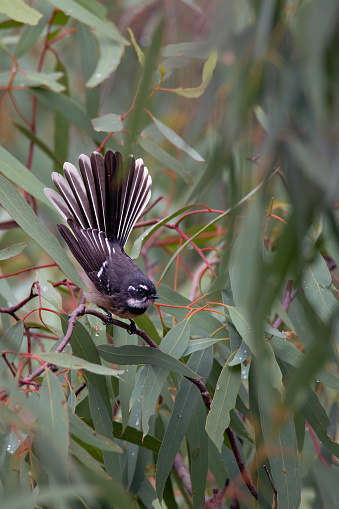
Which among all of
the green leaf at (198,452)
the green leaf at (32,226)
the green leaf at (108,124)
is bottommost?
the green leaf at (198,452)

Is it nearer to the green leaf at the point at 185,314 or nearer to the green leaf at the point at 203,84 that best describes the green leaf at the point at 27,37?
the green leaf at the point at 203,84

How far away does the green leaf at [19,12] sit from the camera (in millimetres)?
2137

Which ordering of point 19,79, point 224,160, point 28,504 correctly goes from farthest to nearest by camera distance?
point 19,79 → point 28,504 → point 224,160

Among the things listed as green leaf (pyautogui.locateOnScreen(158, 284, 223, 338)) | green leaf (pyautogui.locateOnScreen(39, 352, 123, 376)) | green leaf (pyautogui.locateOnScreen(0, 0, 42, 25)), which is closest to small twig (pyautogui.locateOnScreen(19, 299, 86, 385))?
green leaf (pyautogui.locateOnScreen(39, 352, 123, 376))

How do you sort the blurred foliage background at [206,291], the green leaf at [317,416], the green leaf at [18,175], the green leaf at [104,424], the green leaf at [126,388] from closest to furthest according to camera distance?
the blurred foliage background at [206,291] < the green leaf at [104,424] < the green leaf at [317,416] < the green leaf at [126,388] < the green leaf at [18,175]

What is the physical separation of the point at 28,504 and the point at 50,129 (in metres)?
3.28

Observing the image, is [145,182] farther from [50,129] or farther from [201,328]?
[50,129]

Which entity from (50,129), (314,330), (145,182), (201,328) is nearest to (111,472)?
(201,328)

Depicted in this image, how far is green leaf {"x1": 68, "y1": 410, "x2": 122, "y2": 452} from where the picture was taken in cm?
135

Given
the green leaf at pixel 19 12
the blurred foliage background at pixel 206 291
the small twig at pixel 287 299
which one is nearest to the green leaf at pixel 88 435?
the blurred foliage background at pixel 206 291

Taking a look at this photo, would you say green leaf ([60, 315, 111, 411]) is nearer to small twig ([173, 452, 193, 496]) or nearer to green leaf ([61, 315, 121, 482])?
green leaf ([61, 315, 121, 482])

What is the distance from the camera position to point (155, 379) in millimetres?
1735

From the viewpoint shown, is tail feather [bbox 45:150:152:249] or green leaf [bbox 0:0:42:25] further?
tail feather [bbox 45:150:152:249]

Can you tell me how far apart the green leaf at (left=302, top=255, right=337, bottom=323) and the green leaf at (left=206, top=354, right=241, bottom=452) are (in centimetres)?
32
